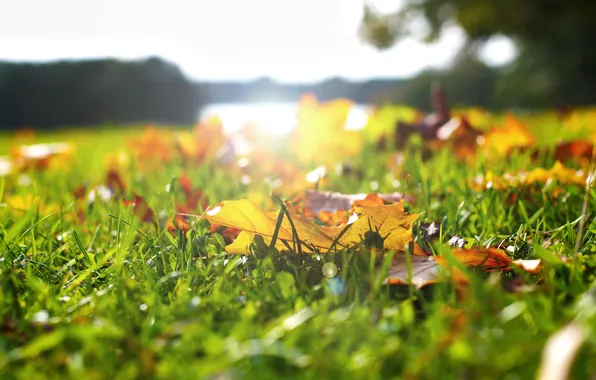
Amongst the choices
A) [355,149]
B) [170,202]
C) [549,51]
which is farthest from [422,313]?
[549,51]

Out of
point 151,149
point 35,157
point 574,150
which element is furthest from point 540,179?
point 35,157

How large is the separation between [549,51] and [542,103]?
73.0 inches

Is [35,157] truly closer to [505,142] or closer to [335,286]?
[505,142]

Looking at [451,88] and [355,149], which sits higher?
[355,149]

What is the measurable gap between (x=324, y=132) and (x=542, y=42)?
20302 mm

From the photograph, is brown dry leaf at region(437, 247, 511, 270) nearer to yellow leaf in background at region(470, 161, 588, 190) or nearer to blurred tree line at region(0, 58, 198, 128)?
yellow leaf in background at region(470, 161, 588, 190)

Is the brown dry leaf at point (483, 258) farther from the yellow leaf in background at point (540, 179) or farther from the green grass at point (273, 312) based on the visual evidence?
the yellow leaf in background at point (540, 179)

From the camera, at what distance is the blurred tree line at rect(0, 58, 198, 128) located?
20.2m

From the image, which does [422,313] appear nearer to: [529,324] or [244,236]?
[529,324]

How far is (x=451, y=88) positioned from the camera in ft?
74.4

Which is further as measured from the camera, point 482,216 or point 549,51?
point 549,51

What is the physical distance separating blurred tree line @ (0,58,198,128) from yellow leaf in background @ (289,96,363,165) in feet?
58.4

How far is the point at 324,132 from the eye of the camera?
2.87m

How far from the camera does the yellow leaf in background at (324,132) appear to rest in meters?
2.84
